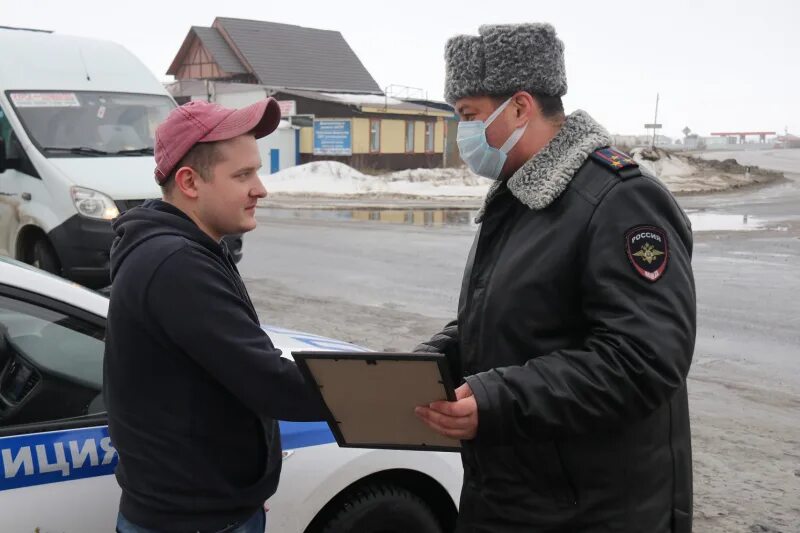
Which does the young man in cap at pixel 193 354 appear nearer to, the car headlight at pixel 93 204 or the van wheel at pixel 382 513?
the van wheel at pixel 382 513

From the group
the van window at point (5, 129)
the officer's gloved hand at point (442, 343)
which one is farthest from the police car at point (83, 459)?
the van window at point (5, 129)

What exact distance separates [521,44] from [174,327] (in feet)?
3.27

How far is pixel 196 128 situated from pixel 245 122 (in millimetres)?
116

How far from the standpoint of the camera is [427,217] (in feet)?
65.1

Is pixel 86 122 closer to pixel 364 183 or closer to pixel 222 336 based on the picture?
pixel 222 336

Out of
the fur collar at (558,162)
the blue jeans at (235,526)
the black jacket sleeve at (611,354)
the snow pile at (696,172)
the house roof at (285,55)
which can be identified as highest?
the house roof at (285,55)

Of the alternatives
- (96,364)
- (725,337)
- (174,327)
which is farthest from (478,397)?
(725,337)

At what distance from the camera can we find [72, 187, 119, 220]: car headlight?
816 centimetres

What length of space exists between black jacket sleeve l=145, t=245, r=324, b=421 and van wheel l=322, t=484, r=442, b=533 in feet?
3.32

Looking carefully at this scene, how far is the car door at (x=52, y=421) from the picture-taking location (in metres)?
2.38

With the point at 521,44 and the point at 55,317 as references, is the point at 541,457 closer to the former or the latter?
the point at 521,44

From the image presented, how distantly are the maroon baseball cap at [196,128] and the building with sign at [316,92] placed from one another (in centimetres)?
3030

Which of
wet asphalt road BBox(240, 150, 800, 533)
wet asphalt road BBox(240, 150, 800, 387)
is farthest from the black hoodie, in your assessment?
wet asphalt road BBox(240, 150, 800, 387)

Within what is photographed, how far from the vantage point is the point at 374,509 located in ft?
9.57
